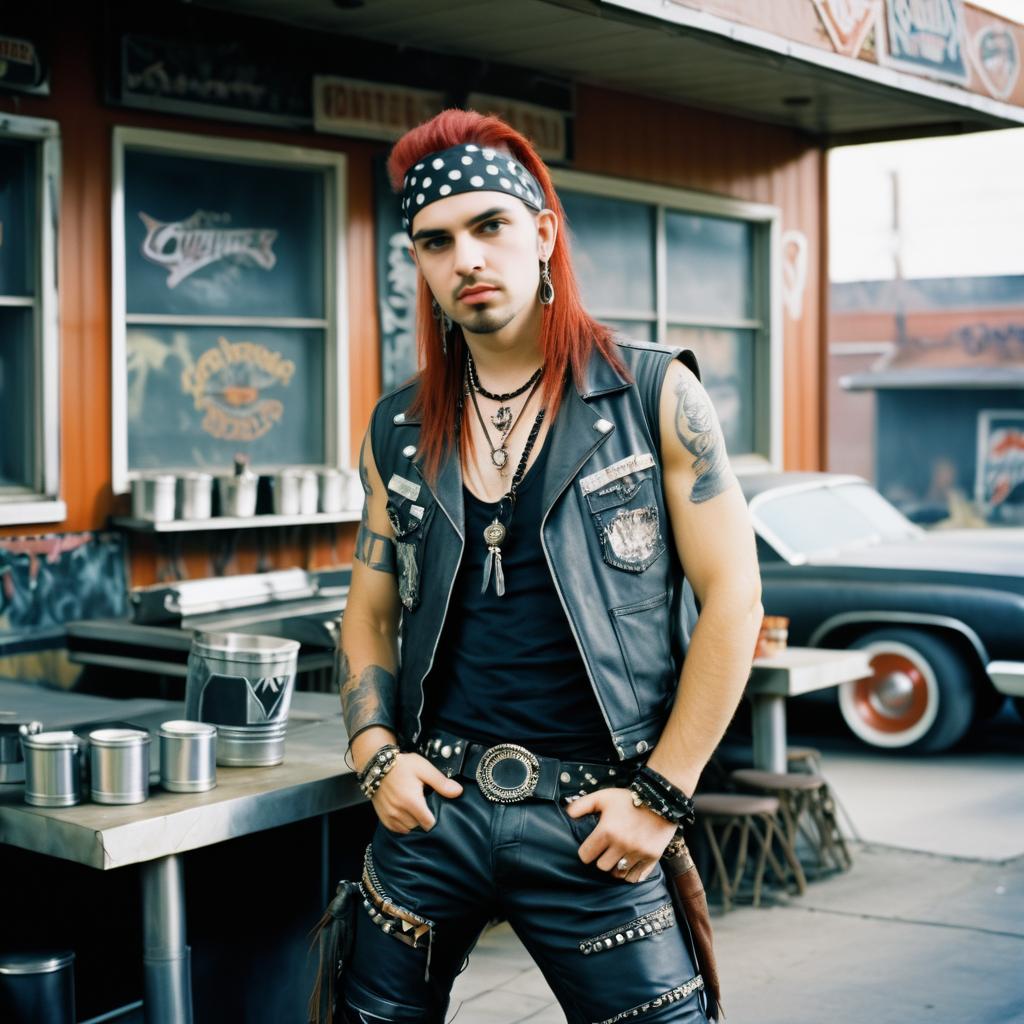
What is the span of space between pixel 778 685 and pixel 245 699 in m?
3.08

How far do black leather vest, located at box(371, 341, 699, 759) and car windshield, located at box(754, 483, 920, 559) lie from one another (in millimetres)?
6375

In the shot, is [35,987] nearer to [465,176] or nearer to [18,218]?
[465,176]

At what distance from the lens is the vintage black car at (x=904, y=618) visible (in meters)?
8.57

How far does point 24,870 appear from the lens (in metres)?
3.71

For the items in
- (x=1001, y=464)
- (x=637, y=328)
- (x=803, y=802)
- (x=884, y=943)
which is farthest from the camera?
(x=1001, y=464)

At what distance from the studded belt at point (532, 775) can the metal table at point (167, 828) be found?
71 cm

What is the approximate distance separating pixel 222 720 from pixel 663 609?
127 cm

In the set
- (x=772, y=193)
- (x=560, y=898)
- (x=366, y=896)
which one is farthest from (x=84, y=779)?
(x=772, y=193)

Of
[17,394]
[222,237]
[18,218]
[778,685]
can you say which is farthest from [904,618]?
[18,218]

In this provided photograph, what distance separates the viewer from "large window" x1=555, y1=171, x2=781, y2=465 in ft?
30.6

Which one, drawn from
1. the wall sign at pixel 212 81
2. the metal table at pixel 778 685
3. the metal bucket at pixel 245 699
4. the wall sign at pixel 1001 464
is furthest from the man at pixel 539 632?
the wall sign at pixel 1001 464

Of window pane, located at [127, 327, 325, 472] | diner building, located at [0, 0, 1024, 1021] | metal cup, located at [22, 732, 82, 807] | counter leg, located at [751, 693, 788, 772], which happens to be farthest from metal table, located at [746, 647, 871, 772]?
metal cup, located at [22, 732, 82, 807]

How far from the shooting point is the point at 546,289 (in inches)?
115

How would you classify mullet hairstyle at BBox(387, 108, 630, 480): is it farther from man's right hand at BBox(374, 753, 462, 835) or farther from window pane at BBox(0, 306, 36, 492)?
window pane at BBox(0, 306, 36, 492)
